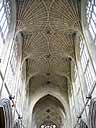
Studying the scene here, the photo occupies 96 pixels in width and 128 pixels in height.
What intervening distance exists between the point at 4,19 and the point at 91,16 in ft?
22.0

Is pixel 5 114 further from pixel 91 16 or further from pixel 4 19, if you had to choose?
pixel 91 16

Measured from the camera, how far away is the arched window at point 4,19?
1370cm

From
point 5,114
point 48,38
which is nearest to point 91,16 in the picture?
point 48,38

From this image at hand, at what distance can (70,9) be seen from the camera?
55.7 feet

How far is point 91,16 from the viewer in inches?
578

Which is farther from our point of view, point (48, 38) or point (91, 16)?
point (48, 38)

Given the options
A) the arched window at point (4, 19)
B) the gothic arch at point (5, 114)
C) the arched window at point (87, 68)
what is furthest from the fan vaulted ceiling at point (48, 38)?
the gothic arch at point (5, 114)

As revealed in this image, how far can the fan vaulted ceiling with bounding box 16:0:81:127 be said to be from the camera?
17.0 meters

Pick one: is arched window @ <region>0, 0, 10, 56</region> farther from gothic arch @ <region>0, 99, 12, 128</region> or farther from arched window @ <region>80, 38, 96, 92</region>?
arched window @ <region>80, 38, 96, 92</region>

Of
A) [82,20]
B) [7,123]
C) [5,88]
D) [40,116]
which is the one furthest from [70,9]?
[40,116]

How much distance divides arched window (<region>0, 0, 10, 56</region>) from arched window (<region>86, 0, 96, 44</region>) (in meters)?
6.58

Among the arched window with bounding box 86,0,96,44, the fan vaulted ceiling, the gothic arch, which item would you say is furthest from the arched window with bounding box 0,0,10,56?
the arched window with bounding box 86,0,96,44

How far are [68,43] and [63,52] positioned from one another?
1.13m

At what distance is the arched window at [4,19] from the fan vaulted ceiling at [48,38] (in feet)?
4.56
